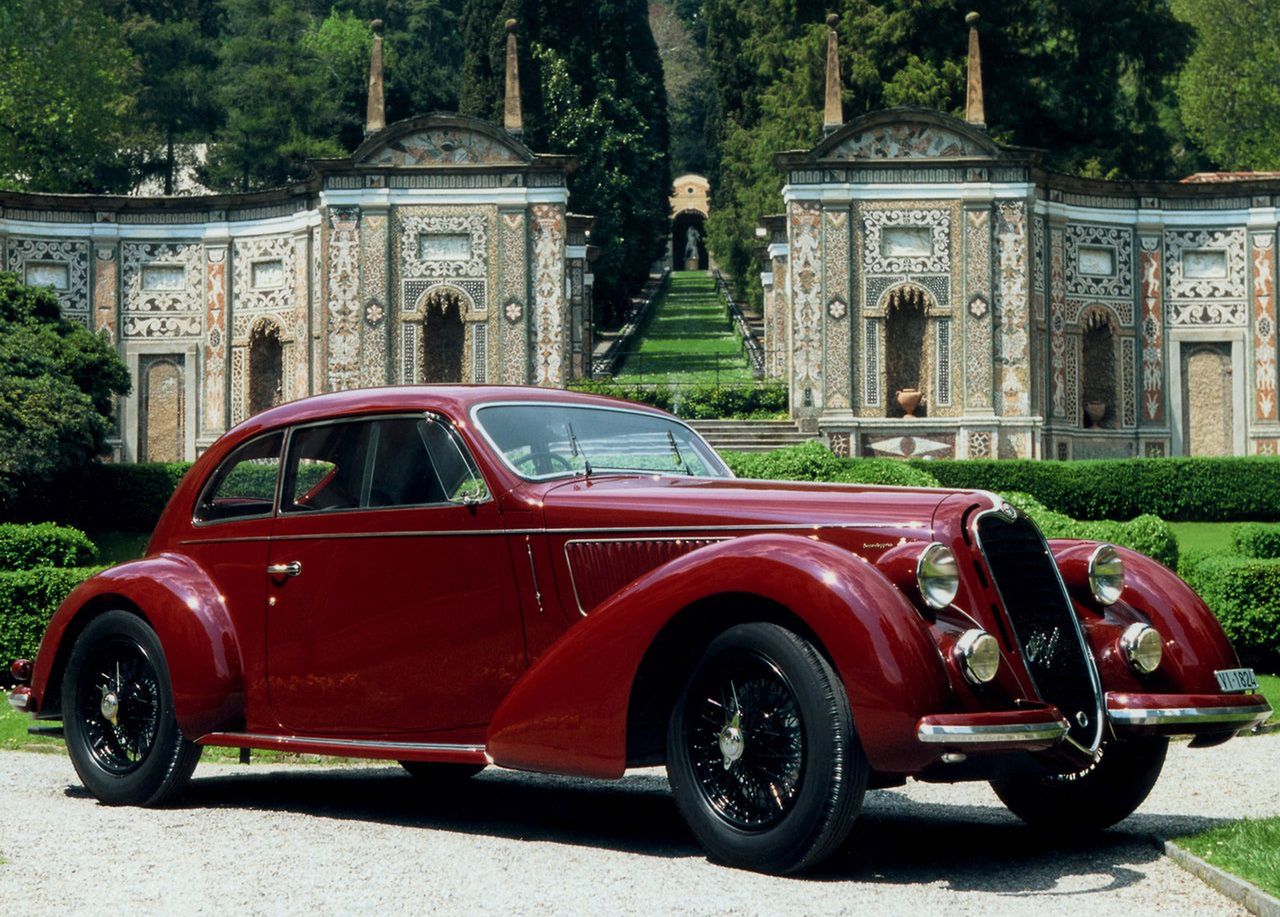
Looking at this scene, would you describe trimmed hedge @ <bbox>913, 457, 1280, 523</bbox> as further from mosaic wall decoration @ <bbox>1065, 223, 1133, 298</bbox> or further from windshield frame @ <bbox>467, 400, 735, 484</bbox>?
windshield frame @ <bbox>467, 400, 735, 484</bbox>

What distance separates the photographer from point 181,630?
787 centimetres

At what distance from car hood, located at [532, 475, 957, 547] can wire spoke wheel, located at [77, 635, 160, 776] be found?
2521 mm

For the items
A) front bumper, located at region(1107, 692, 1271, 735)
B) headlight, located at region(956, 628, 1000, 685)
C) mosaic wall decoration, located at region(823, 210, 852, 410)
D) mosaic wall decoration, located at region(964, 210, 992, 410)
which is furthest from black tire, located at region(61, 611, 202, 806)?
mosaic wall decoration, located at region(964, 210, 992, 410)

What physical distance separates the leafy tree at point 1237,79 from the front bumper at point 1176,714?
52.8 metres

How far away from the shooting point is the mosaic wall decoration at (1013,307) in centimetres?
3425

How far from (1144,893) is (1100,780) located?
1.24 meters

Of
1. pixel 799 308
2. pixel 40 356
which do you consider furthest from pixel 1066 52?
pixel 40 356

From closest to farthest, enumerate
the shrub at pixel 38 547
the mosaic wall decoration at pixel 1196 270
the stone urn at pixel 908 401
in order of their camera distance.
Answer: the shrub at pixel 38 547
the stone urn at pixel 908 401
the mosaic wall decoration at pixel 1196 270

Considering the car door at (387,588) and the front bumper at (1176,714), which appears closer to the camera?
the front bumper at (1176,714)

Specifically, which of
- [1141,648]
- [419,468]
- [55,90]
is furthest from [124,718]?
[55,90]

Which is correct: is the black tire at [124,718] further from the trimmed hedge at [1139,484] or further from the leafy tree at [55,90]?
the leafy tree at [55,90]

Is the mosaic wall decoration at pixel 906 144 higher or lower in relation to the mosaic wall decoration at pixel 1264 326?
higher

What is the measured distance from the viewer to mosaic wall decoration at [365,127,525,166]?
35.2 m

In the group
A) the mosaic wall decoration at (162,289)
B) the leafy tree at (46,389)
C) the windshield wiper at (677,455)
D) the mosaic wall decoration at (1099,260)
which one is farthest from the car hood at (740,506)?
the mosaic wall decoration at (162,289)
